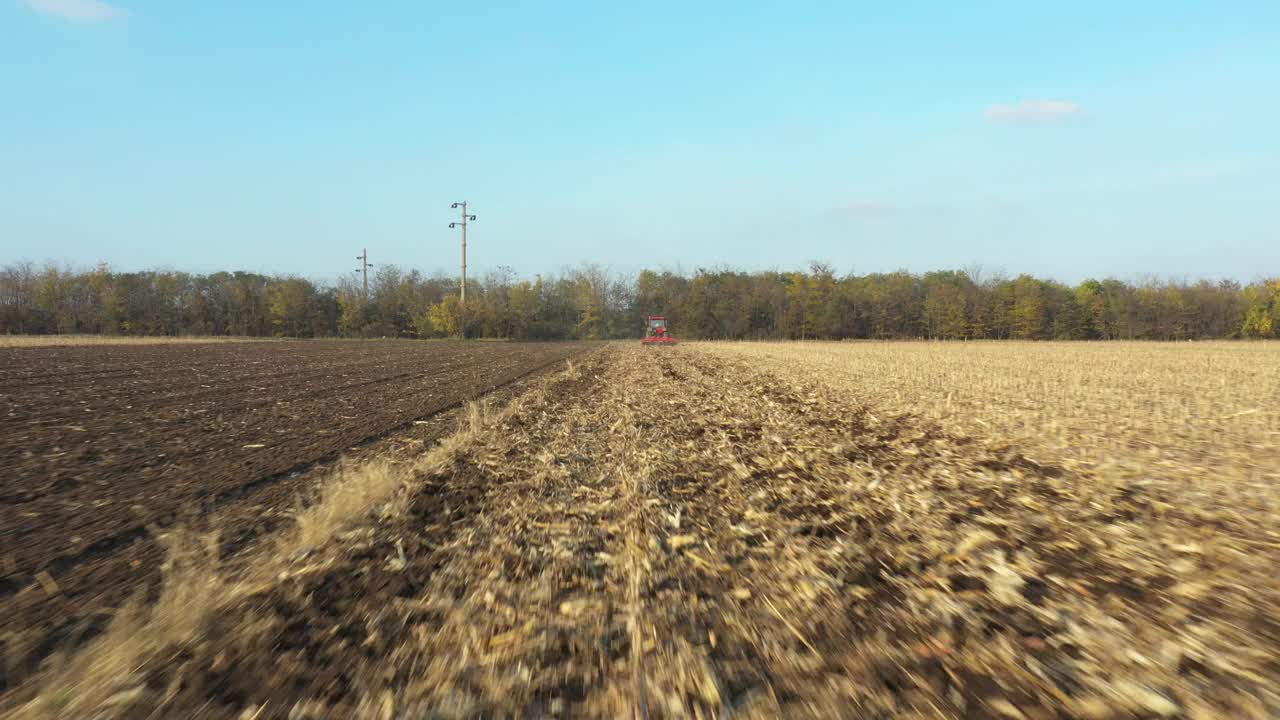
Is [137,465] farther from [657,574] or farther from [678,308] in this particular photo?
[678,308]

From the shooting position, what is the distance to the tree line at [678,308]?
239 feet

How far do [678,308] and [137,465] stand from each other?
82810 millimetres

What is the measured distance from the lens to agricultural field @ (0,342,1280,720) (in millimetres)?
2957

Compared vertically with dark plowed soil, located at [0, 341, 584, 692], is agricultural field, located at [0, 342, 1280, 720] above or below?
above

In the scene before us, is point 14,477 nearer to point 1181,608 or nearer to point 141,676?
point 141,676

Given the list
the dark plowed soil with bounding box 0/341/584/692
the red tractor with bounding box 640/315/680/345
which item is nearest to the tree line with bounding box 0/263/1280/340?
the red tractor with bounding box 640/315/680/345

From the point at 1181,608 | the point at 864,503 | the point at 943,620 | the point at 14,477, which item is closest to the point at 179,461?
the point at 14,477

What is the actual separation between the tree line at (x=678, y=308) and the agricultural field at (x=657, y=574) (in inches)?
2793

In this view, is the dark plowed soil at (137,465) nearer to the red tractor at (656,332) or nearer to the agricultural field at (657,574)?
the agricultural field at (657,574)

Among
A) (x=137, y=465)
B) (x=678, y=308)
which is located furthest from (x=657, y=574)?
(x=678, y=308)

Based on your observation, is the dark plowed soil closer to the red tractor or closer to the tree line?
Answer: the red tractor

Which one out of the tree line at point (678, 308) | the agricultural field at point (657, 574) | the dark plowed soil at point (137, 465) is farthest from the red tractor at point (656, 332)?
the agricultural field at point (657, 574)

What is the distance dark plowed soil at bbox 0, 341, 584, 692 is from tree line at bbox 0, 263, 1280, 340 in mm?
61718

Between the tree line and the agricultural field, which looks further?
the tree line
